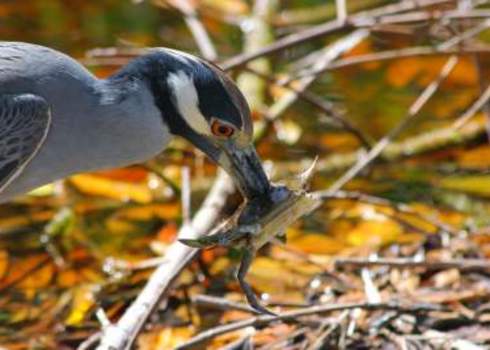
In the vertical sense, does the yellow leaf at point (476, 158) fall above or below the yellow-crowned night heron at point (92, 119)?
below

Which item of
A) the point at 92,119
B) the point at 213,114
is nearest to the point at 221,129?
the point at 213,114

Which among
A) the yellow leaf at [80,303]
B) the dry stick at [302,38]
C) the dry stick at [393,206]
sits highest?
the dry stick at [302,38]

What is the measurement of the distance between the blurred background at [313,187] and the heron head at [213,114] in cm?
74

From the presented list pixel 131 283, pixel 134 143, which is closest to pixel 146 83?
pixel 134 143

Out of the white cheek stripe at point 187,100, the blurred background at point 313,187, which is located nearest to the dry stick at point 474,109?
the blurred background at point 313,187

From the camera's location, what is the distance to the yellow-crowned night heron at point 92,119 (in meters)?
4.30

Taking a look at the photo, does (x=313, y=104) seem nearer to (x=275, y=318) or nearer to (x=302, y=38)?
(x=302, y=38)

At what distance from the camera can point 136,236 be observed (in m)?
5.76

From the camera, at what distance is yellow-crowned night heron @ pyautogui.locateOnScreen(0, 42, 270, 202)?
4.30m

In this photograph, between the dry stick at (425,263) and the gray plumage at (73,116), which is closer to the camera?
the gray plumage at (73,116)

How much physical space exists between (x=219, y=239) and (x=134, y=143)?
1.96 feet

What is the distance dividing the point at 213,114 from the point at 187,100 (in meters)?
0.12

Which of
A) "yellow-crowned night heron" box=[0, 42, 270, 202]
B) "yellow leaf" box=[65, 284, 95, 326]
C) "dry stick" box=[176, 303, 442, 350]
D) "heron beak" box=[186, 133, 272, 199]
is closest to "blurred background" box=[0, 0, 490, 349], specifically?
"yellow leaf" box=[65, 284, 95, 326]

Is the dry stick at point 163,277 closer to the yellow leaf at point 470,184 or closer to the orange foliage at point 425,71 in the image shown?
the yellow leaf at point 470,184
